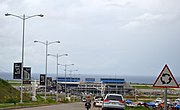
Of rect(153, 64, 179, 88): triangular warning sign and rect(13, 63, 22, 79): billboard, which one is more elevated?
rect(13, 63, 22, 79): billboard

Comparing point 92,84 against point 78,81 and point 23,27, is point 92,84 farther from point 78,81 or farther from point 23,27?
point 23,27

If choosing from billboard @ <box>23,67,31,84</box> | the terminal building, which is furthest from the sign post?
the terminal building

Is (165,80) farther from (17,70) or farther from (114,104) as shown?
(17,70)

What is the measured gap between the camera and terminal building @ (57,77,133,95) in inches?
5842

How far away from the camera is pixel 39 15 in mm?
53250

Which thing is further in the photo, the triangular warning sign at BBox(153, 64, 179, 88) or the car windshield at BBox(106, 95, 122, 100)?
the car windshield at BBox(106, 95, 122, 100)

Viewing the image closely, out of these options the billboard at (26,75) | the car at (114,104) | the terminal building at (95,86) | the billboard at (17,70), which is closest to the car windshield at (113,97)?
the car at (114,104)

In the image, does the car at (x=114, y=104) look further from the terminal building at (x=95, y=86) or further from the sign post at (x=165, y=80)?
the terminal building at (x=95, y=86)

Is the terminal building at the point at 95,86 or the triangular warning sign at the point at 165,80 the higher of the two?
the terminal building at the point at 95,86

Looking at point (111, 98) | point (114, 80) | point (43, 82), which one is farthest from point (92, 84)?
point (111, 98)

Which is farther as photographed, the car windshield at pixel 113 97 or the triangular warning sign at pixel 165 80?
the car windshield at pixel 113 97

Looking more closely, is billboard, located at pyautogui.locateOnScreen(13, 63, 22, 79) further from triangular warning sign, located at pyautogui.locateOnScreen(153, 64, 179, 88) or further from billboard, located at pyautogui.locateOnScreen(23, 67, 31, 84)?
triangular warning sign, located at pyautogui.locateOnScreen(153, 64, 179, 88)

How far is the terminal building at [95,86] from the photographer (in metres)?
148

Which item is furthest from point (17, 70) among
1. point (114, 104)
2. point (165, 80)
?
point (165, 80)
